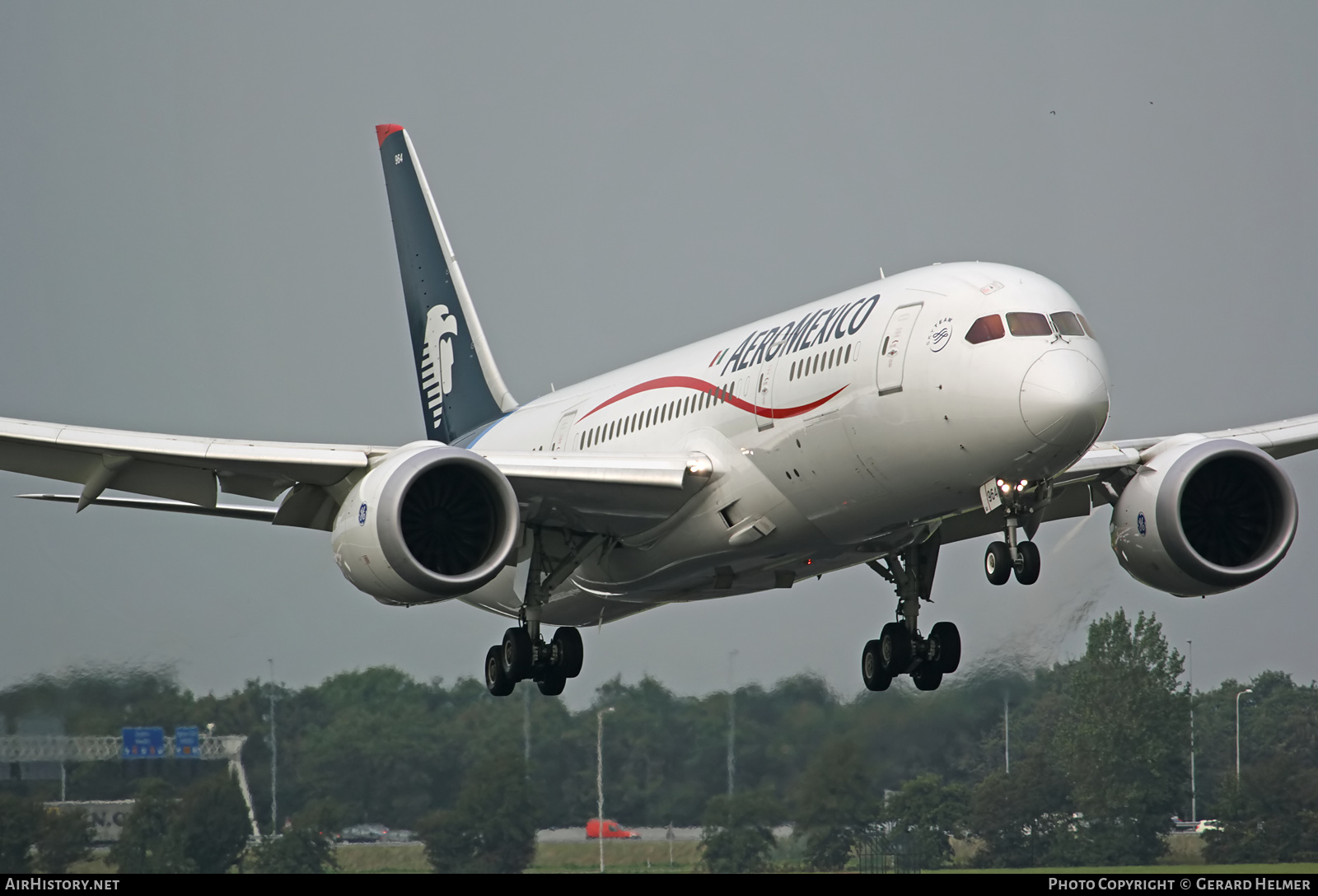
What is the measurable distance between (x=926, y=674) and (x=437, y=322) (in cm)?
1289

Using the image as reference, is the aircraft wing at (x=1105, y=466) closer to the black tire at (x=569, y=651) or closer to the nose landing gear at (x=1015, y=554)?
the nose landing gear at (x=1015, y=554)

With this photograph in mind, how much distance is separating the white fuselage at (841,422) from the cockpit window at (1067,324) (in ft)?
0.23

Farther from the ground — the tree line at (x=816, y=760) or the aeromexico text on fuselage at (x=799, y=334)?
the aeromexico text on fuselage at (x=799, y=334)

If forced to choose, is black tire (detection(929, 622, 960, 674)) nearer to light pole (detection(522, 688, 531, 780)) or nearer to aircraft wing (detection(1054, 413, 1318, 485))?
aircraft wing (detection(1054, 413, 1318, 485))

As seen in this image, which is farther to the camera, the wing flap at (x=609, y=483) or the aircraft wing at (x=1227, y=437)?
the aircraft wing at (x=1227, y=437)

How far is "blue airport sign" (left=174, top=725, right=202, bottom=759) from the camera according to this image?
33156mm

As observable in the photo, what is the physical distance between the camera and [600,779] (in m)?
34.5

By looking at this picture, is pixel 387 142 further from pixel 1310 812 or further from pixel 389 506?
pixel 1310 812

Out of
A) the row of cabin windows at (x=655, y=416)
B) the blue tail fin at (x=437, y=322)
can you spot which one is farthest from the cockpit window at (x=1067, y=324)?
the blue tail fin at (x=437, y=322)

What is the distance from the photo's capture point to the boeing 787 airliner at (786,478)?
2006 centimetres

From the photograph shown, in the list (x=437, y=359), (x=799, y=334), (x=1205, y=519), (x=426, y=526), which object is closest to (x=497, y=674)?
(x=426, y=526)

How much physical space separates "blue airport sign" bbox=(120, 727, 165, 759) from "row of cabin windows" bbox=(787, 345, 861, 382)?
16.8 meters

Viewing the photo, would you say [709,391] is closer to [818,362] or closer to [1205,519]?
[818,362]

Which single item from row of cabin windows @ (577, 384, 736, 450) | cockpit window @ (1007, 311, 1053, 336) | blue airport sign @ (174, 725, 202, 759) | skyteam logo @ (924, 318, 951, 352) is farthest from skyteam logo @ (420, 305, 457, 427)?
cockpit window @ (1007, 311, 1053, 336)
